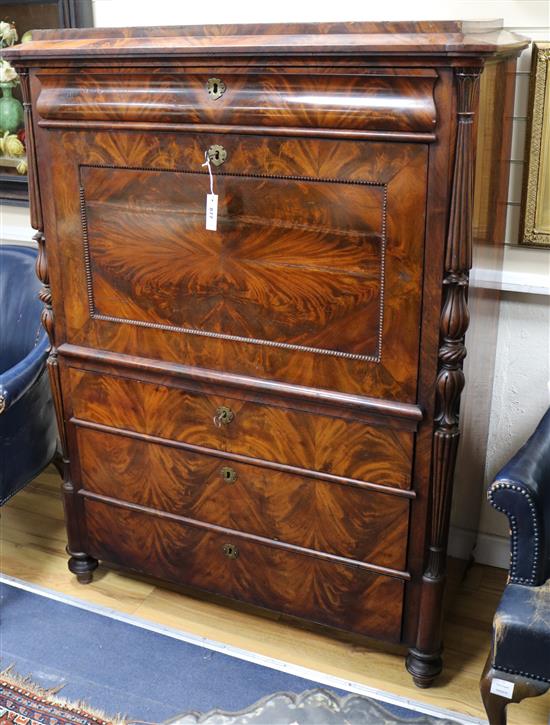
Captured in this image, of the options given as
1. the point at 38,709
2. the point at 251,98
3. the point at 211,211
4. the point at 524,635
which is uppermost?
the point at 251,98

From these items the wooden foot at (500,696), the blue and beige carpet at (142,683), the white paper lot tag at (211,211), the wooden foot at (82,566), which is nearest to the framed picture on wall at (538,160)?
the white paper lot tag at (211,211)

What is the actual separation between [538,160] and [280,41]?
74cm

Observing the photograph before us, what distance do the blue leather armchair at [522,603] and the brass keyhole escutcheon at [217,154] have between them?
2.67 ft

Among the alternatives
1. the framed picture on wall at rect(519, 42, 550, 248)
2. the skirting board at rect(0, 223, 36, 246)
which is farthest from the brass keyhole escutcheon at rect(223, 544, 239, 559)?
the skirting board at rect(0, 223, 36, 246)

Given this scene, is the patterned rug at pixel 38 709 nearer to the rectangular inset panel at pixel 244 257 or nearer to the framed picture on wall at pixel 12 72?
the rectangular inset panel at pixel 244 257

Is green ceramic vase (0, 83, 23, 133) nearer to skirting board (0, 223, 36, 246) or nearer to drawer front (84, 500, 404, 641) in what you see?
skirting board (0, 223, 36, 246)

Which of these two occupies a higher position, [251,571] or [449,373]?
[449,373]

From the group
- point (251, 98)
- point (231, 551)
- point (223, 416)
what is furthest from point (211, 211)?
point (231, 551)

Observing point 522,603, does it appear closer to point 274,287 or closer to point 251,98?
point 274,287

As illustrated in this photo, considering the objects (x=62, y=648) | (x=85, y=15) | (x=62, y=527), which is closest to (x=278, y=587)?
(x=62, y=648)

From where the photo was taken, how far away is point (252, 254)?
1.66 m

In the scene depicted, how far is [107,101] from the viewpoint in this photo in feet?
5.52

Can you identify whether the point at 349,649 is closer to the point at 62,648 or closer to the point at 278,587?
the point at 278,587

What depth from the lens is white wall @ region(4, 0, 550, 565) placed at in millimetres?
1868
